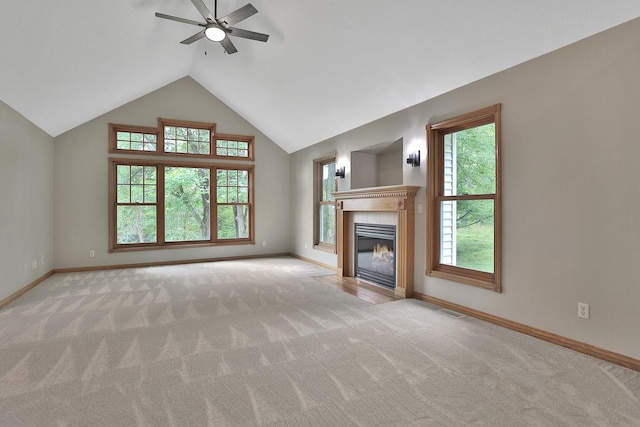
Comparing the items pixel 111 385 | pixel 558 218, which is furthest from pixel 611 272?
pixel 111 385

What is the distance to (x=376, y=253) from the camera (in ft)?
17.6

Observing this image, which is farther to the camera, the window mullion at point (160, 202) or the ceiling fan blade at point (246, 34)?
the window mullion at point (160, 202)

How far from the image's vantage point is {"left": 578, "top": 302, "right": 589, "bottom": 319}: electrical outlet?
9.05ft

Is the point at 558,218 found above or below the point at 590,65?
below

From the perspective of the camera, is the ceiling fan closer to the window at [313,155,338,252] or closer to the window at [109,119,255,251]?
the window at [313,155,338,252]

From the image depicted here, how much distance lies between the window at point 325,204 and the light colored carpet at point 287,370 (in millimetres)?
2772

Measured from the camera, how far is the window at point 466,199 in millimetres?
3586

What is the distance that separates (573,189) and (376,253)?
→ 9.60 feet

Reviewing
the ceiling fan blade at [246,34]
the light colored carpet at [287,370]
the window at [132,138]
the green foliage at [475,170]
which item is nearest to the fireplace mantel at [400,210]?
the light colored carpet at [287,370]

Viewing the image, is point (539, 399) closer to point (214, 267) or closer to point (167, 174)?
point (214, 267)

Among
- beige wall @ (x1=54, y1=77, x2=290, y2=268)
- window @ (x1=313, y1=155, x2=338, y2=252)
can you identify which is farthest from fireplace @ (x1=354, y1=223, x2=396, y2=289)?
beige wall @ (x1=54, y1=77, x2=290, y2=268)

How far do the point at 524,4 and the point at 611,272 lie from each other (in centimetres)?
224

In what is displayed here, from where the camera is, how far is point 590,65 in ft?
8.96

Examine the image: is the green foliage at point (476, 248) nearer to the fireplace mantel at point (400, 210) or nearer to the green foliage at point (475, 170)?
the green foliage at point (475, 170)
